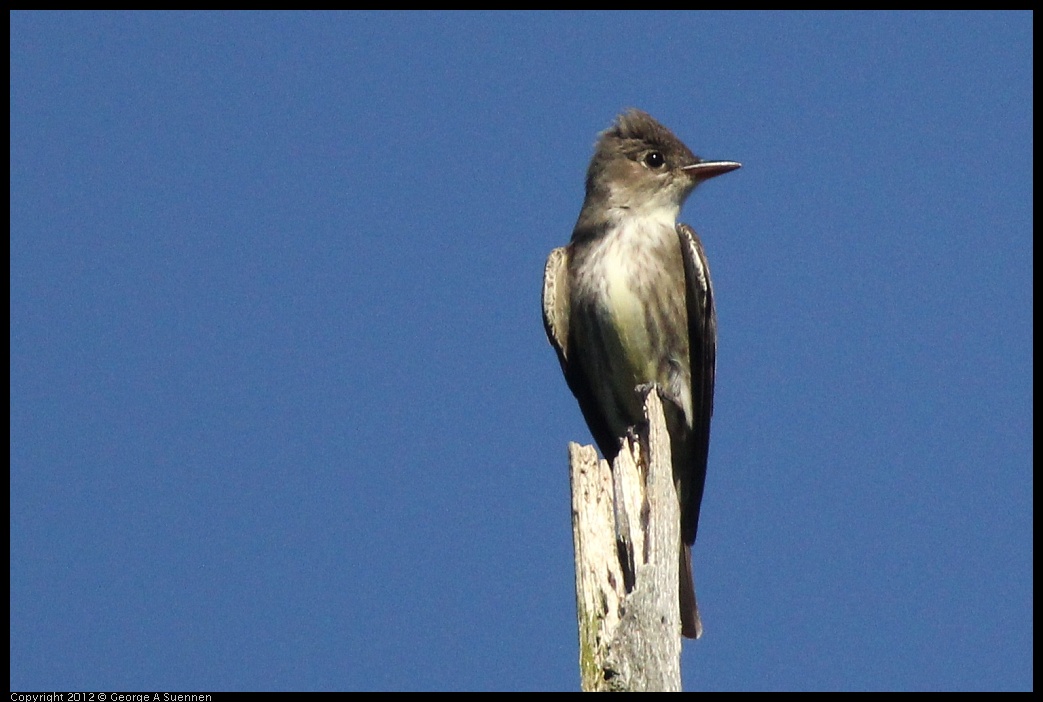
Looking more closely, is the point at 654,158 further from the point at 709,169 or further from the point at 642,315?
the point at 642,315

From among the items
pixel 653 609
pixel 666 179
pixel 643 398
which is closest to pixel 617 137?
pixel 666 179

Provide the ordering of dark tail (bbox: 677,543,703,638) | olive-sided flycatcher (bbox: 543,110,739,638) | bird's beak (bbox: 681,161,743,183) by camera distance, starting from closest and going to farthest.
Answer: dark tail (bbox: 677,543,703,638) → olive-sided flycatcher (bbox: 543,110,739,638) → bird's beak (bbox: 681,161,743,183)

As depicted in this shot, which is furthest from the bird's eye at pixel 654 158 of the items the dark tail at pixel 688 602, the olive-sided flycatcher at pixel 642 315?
the dark tail at pixel 688 602

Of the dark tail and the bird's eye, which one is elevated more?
the bird's eye

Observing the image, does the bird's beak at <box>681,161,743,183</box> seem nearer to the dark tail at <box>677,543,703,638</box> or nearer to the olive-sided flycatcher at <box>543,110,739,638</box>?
the olive-sided flycatcher at <box>543,110,739,638</box>

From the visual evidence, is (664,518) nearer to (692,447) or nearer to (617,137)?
(692,447)

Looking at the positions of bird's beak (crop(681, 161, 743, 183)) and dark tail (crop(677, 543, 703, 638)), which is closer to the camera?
dark tail (crop(677, 543, 703, 638))

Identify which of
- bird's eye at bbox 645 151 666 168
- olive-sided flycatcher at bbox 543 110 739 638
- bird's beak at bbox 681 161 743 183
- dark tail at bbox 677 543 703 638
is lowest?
dark tail at bbox 677 543 703 638

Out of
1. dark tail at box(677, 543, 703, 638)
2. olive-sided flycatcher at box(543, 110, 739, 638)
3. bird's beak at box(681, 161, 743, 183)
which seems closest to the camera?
dark tail at box(677, 543, 703, 638)

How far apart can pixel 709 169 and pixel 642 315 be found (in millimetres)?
1476

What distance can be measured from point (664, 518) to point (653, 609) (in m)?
0.76

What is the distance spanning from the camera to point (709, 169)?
10.4 m

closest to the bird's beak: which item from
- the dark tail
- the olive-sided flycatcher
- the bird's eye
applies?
the olive-sided flycatcher

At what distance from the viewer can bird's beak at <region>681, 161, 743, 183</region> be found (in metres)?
10.4
